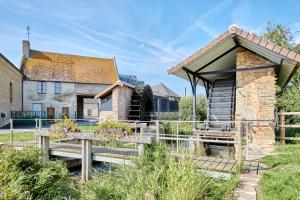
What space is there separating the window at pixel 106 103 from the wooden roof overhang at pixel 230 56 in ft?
27.7

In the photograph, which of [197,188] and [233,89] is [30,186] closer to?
[197,188]

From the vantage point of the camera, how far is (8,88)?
22453 mm

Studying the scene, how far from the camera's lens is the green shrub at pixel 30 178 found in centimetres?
406

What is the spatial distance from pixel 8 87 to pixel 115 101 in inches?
477

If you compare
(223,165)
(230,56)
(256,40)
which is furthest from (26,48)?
(223,165)

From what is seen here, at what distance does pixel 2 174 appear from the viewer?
4227 mm

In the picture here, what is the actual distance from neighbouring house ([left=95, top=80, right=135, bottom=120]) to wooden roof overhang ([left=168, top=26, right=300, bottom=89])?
7.73m

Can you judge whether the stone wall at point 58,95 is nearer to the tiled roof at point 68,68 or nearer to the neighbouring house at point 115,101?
the tiled roof at point 68,68

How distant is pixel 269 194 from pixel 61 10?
1041 centimetres

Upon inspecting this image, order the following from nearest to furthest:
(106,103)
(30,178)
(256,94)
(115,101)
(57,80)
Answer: (30,178) < (256,94) < (115,101) < (106,103) < (57,80)

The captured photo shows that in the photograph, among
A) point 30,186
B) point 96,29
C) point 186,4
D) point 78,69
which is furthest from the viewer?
point 78,69

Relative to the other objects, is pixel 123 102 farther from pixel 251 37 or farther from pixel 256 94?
pixel 251 37

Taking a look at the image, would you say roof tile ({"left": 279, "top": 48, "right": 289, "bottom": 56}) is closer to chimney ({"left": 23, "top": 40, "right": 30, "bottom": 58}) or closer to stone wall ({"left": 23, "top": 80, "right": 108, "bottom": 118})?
stone wall ({"left": 23, "top": 80, "right": 108, "bottom": 118})

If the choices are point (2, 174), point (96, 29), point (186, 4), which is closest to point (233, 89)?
point (186, 4)
